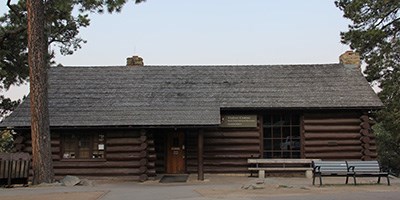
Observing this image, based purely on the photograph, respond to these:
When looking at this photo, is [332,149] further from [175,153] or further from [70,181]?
[70,181]

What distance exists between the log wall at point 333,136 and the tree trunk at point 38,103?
1064cm

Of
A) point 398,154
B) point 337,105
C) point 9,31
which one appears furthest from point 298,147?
point 398,154

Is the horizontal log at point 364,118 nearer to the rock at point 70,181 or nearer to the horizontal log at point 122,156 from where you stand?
the horizontal log at point 122,156

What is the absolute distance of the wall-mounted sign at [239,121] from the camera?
21.3m

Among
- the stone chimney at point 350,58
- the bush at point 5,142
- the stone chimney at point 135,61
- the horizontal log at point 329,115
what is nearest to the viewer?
the horizontal log at point 329,115

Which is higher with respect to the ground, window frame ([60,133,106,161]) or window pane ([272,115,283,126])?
window pane ([272,115,283,126])

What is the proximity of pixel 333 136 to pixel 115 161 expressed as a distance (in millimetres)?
9302

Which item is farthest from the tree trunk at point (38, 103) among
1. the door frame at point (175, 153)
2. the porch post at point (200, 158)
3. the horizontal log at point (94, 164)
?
the porch post at point (200, 158)

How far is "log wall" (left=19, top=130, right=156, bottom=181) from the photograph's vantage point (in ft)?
67.9

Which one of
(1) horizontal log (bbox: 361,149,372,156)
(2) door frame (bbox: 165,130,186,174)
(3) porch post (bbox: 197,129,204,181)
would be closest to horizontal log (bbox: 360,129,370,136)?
(1) horizontal log (bbox: 361,149,372,156)

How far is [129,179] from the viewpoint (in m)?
20.6

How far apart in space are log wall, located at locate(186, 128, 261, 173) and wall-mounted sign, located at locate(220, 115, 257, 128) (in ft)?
0.76

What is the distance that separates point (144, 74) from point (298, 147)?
804cm

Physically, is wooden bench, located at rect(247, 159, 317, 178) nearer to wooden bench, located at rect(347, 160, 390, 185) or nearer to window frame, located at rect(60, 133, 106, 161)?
wooden bench, located at rect(347, 160, 390, 185)
